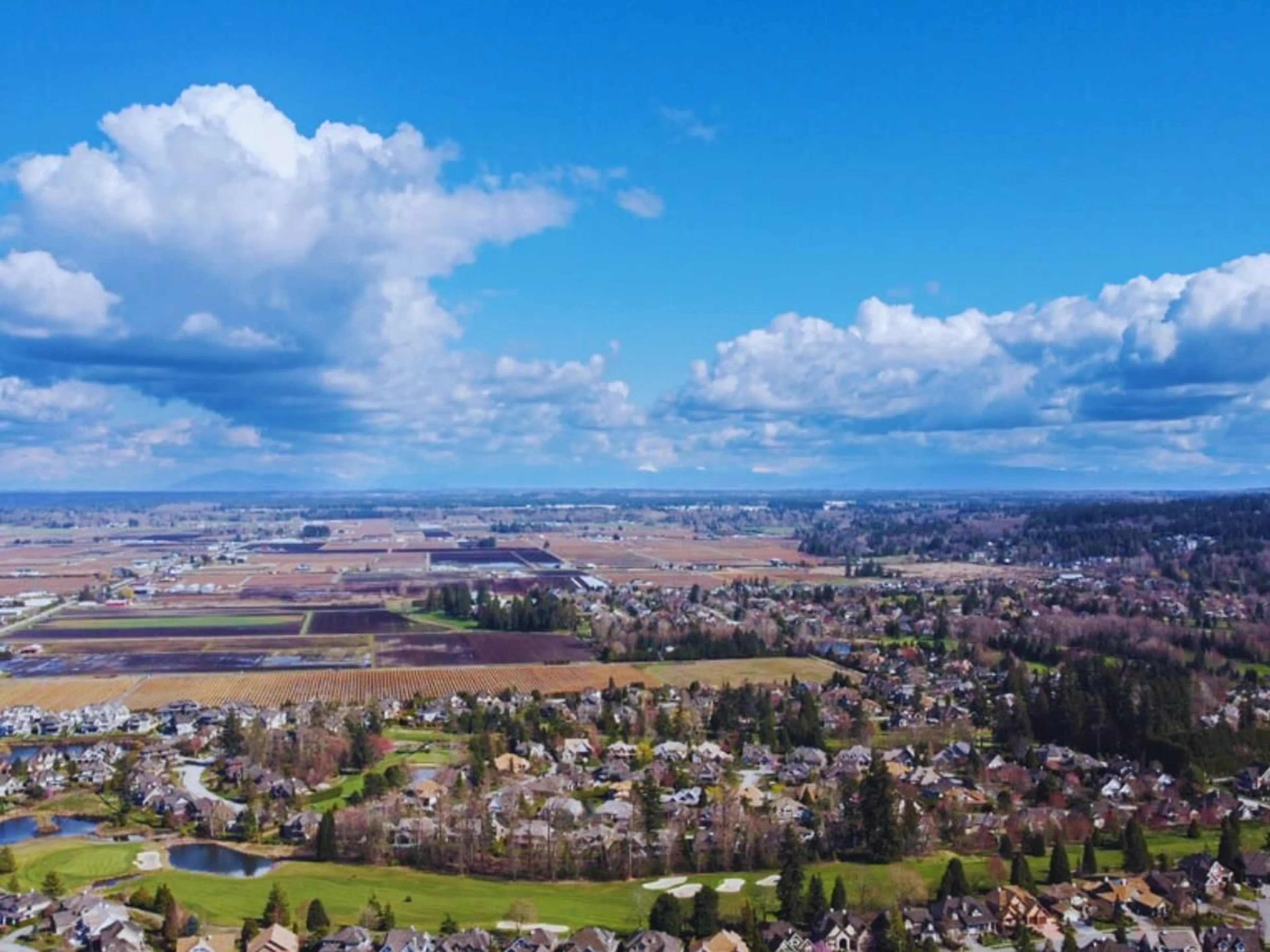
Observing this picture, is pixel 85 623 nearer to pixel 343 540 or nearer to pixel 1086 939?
pixel 1086 939

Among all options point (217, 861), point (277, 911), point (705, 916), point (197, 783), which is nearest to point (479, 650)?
point (197, 783)

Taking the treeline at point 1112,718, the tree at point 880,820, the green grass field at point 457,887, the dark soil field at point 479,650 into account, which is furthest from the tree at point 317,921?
the dark soil field at point 479,650

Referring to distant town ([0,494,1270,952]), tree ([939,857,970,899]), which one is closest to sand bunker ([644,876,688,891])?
distant town ([0,494,1270,952])

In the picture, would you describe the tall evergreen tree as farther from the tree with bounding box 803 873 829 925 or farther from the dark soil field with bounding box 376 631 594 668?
the dark soil field with bounding box 376 631 594 668

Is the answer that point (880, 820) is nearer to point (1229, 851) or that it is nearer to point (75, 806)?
point (1229, 851)

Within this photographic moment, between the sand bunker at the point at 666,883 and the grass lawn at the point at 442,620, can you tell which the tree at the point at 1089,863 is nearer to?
the sand bunker at the point at 666,883

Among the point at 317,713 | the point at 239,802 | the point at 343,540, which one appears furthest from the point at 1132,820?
the point at 343,540
